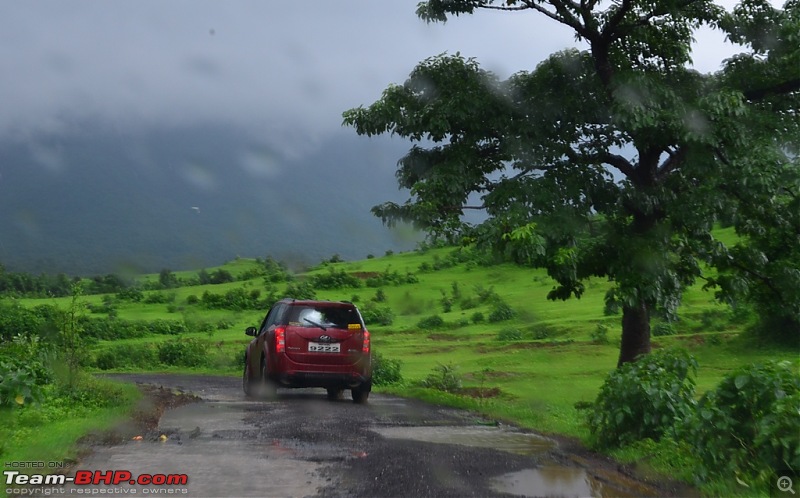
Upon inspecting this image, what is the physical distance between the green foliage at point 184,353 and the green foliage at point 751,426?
87.6 feet

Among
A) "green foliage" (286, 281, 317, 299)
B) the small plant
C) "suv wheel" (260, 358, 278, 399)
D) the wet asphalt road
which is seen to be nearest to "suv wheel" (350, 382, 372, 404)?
"suv wheel" (260, 358, 278, 399)

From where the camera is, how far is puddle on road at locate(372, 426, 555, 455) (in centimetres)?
1030

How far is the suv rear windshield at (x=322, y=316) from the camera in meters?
15.8

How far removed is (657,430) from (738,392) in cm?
199

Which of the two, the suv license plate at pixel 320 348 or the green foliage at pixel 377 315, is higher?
the suv license plate at pixel 320 348

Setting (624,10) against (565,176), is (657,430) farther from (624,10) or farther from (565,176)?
(624,10)

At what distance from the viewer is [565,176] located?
15.1 metres

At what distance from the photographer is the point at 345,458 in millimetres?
8688

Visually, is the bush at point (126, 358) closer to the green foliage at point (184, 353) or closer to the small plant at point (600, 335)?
the green foliage at point (184, 353)

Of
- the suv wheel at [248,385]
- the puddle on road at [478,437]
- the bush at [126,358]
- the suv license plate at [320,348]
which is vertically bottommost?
the bush at [126,358]

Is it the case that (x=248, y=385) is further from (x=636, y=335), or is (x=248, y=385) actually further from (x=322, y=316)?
(x=636, y=335)

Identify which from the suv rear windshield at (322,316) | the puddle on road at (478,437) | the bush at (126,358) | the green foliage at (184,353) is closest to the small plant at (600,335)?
the green foliage at (184,353)

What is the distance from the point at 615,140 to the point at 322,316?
6.11m

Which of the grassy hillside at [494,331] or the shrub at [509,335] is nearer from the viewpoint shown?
the grassy hillside at [494,331]
